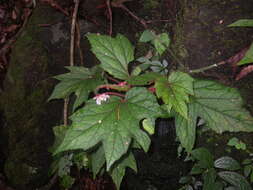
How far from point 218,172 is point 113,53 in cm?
79

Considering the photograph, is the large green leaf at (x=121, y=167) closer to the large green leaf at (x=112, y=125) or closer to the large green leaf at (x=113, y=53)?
the large green leaf at (x=112, y=125)

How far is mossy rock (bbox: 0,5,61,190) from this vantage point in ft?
5.85

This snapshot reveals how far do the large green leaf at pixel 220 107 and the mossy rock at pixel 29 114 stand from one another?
3.75 feet

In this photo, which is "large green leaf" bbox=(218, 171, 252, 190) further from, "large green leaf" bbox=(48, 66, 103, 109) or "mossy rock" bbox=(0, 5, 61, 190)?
"mossy rock" bbox=(0, 5, 61, 190)

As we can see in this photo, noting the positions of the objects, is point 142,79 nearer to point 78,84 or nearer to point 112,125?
point 112,125

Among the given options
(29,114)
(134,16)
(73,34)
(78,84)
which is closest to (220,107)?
(78,84)

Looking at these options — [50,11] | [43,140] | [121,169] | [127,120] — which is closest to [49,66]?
[50,11]

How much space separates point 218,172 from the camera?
119 cm

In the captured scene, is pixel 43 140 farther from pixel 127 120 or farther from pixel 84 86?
pixel 127 120

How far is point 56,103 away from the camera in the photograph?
1813 mm

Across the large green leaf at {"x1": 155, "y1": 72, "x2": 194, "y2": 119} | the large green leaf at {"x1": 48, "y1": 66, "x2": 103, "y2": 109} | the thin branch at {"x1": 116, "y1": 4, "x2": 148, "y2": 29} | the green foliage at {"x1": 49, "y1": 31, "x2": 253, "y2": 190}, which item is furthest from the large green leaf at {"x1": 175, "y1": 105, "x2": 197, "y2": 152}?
the thin branch at {"x1": 116, "y1": 4, "x2": 148, "y2": 29}

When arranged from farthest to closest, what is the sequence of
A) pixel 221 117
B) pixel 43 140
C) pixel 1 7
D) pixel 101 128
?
1. pixel 1 7
2. pixel 43 140
3. pixel 221 117
4. pixel 101 128

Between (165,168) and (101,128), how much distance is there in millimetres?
737

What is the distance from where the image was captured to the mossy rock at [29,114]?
1783mm
